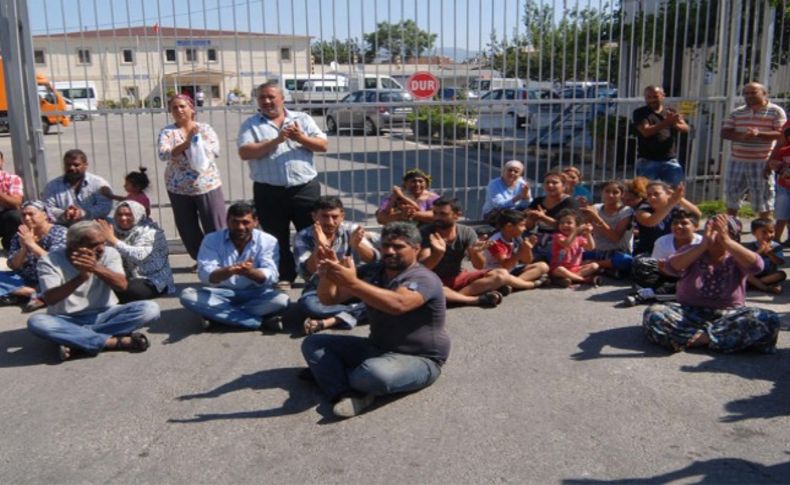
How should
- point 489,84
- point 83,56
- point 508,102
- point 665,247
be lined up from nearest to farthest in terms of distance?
point 665,247
point 83,56
point 508,102
point 489,84

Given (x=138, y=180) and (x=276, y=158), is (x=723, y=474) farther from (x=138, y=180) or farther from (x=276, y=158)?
(x=138, y=180)

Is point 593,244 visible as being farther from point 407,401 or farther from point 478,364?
point 407,401

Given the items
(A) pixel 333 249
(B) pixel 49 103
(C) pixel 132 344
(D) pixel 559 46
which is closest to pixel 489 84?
(D) pixel 559 46

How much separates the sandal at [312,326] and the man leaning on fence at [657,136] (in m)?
4.48

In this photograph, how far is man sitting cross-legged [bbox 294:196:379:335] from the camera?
19.2 ft

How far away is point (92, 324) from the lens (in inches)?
217

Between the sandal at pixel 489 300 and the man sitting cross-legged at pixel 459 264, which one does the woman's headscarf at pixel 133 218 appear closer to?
the man sitting cross-legged at pixel 459 264

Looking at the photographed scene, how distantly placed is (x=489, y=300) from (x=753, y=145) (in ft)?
13.1

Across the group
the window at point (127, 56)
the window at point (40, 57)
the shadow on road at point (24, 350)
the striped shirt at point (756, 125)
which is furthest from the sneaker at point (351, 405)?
the striped shirt at point (756, 125)

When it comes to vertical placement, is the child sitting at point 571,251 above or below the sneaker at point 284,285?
above

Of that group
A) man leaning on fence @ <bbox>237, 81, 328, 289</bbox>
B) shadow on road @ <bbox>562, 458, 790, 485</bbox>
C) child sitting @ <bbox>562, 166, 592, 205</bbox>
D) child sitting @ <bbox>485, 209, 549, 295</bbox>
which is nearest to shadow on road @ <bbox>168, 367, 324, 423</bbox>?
shadow on road @ <bbox>562, 458, 790, 485</bbox>

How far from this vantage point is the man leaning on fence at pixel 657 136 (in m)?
8.38

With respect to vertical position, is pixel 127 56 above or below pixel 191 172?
above

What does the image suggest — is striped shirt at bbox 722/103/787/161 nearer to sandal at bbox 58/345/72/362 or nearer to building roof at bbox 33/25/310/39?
building roof at bbox 33/25/310/39
